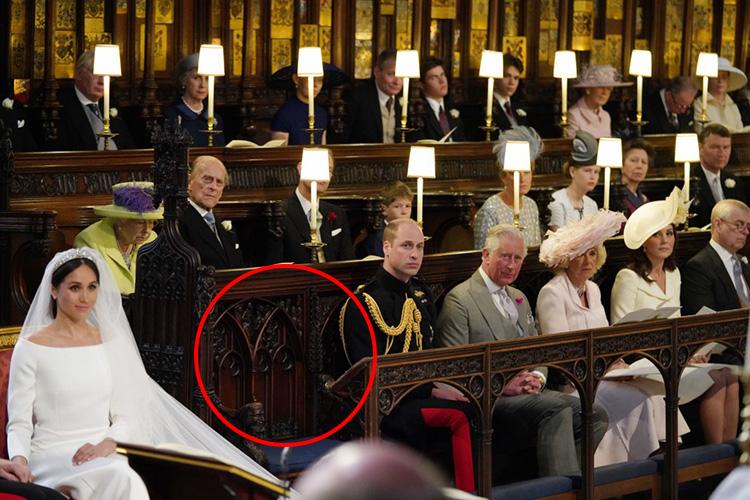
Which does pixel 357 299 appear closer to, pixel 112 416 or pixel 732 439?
pixel 112 416

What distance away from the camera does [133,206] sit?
6.77m

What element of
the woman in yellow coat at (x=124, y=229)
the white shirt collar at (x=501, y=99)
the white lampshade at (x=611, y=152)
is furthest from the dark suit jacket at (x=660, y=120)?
the woman in yellow coat at (x=124, y=229)

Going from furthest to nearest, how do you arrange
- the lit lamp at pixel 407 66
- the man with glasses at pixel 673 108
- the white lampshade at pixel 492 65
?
the man with glasses at pixel 673 108 < the white lampshade at pixel 492 65 < the lit lamp at pixel 407 66

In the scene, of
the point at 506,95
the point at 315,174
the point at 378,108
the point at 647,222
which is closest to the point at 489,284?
the point at 647,222

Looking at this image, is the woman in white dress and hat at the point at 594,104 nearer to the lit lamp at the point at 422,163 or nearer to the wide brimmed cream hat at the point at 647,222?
the lit lamp at the point at 422,163

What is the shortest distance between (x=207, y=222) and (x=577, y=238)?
1692 mm

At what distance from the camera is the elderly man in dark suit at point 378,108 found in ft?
34.7

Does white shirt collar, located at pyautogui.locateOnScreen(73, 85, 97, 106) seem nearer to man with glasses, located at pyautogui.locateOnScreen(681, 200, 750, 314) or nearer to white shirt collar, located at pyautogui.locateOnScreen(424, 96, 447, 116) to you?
white shirt collar, located at pyautogui.locateOnScreen(424, 96, 447, 116)

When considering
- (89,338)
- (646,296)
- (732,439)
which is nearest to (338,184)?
(646,296)

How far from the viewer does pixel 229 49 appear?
12.0 meters

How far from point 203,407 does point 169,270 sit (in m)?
0.55

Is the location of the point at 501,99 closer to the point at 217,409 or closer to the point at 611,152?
the point at 611,152

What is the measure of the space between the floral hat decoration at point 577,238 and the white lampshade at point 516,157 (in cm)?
129

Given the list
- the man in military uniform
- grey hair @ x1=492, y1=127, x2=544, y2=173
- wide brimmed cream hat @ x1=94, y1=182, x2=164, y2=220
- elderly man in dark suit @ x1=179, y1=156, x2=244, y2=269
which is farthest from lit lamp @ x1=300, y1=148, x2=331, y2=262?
grey hair @ x1=492, y1=127, x2=544, y2=173
